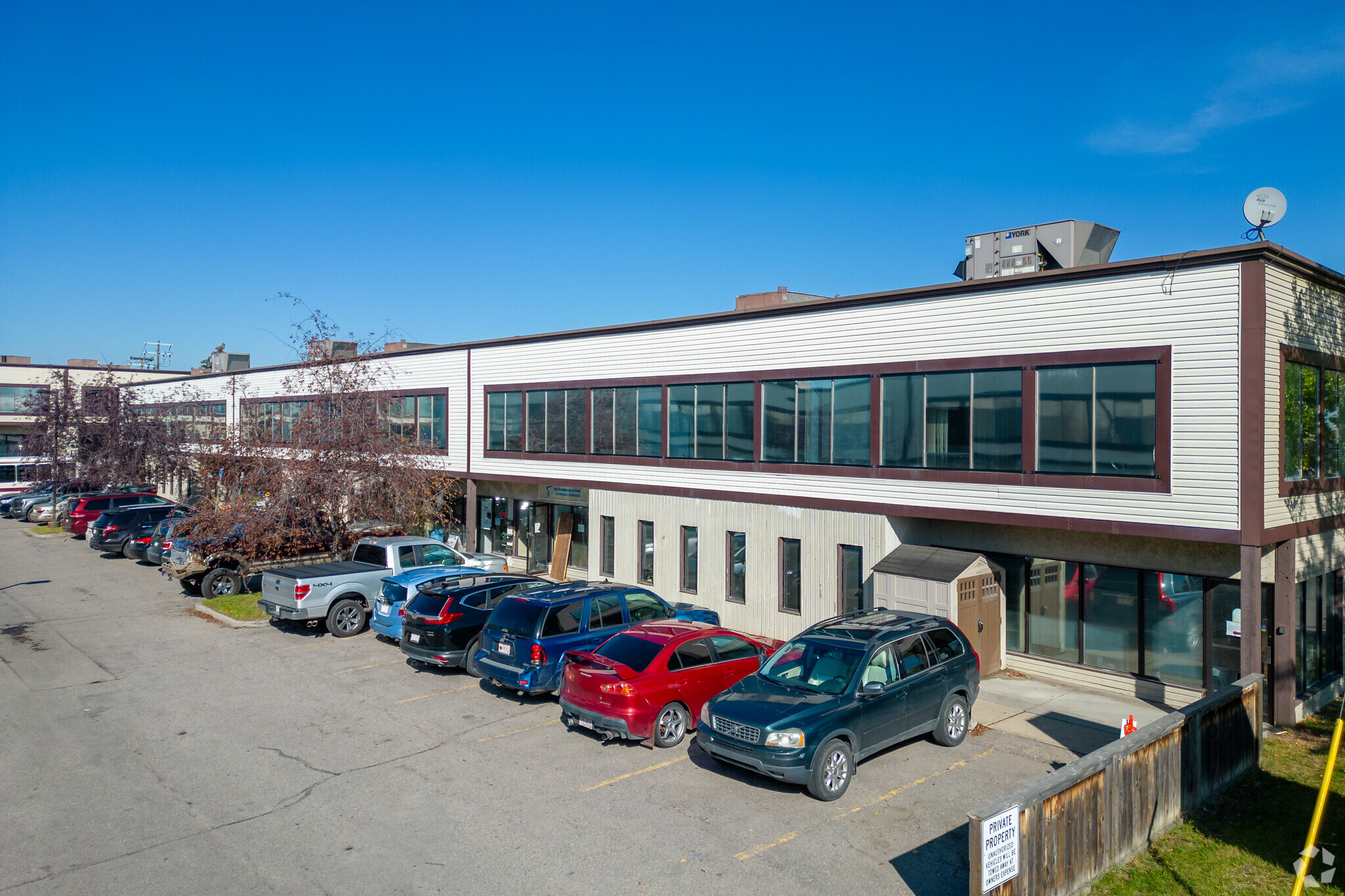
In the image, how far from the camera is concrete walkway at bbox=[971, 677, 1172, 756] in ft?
39.9

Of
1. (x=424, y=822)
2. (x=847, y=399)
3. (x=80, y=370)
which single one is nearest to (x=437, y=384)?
(x=847, y=399)

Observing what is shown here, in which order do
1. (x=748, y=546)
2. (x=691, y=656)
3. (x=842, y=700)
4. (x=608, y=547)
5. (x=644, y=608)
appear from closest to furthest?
1. (x=842, y=700)
2. (x=691, y=656)
3. (x=644, y=608)
4. (x=748, y=546)
5. (x=608, y=547)

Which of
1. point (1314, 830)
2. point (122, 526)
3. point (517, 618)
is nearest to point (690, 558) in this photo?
point (517, 618)

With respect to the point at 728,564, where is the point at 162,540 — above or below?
below

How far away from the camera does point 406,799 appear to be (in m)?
9.71

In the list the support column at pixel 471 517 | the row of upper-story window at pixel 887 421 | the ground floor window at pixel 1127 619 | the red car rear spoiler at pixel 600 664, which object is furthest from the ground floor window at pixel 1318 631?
the support column at pixel 471 517

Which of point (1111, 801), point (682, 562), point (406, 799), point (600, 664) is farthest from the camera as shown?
point (682, 562)

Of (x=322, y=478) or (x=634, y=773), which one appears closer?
(x=634, y=773)

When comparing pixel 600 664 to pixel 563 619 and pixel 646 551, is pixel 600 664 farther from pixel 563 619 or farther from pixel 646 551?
pixel 646 551

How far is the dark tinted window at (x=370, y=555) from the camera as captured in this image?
19.3 meters

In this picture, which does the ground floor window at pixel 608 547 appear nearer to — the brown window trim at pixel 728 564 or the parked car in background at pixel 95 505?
the brown window trim at pixel 728 564

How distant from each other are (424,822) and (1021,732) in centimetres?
837

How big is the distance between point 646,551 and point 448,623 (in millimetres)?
7610

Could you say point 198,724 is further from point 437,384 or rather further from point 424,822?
point 437,384
